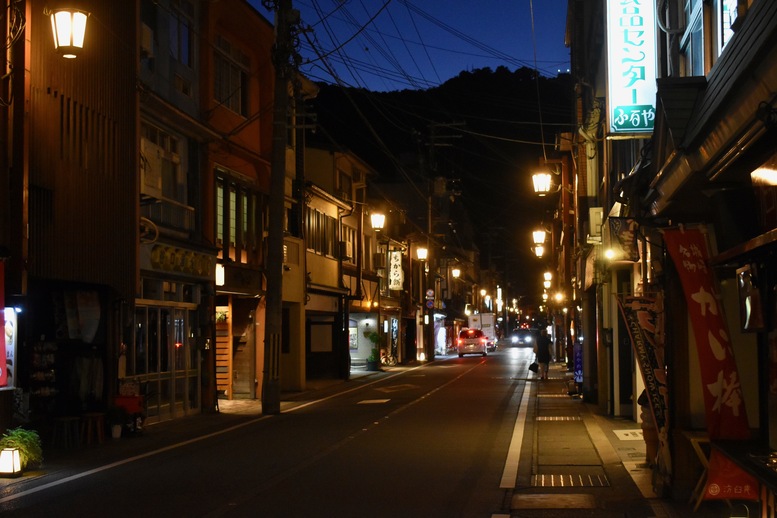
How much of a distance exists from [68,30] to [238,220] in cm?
1292

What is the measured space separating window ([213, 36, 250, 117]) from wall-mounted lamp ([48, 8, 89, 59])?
10661 millimetres

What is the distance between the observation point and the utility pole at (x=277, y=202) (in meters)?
23.5

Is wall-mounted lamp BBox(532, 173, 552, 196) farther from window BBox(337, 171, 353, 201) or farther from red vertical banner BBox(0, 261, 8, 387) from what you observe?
red vertical banner BBox(0, 261, 8, 387)

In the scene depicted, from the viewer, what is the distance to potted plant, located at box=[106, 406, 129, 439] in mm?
17891

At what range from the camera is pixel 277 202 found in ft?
76.9

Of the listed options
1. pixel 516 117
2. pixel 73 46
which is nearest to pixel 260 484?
pixel 73 46

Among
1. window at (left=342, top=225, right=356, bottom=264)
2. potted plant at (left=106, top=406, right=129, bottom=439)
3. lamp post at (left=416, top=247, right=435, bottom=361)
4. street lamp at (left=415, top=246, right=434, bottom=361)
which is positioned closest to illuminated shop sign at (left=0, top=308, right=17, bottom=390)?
potted plant at (left=106, top=406, right=129, bottom=439)

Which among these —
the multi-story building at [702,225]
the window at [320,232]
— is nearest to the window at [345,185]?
the window at [320,232]

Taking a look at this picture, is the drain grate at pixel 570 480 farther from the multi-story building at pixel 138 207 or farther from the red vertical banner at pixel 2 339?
the multi-story building at pixel 138 207

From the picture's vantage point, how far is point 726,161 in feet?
25.7

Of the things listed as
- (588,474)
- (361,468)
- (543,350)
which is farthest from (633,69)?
(543,350)

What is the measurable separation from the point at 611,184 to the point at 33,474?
1386 cm

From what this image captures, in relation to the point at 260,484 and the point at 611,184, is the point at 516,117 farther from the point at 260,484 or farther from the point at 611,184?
the point at 260,484

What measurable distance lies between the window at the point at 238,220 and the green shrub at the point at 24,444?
11.8m
